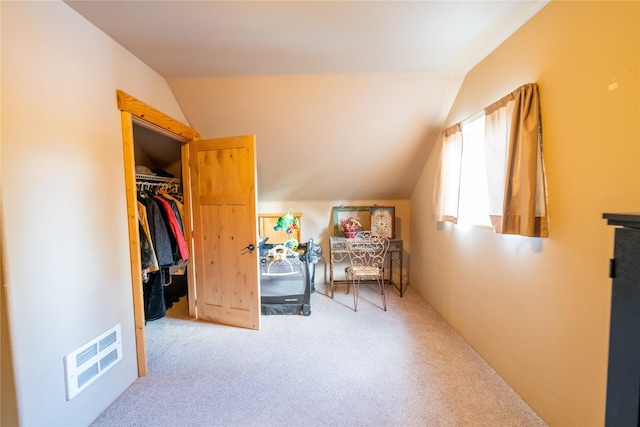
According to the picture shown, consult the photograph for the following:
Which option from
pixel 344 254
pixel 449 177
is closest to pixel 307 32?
pixel 449 177

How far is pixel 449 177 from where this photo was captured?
2.38 meters

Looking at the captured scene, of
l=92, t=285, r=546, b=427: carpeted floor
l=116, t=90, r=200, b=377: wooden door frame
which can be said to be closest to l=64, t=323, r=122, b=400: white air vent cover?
l=116, t=90, r=200, b=377: wooden door frame

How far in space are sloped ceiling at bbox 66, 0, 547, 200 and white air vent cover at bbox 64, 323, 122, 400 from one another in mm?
2008

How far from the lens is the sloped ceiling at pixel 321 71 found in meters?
1.44

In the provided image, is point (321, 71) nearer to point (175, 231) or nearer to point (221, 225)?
point (221, 225)

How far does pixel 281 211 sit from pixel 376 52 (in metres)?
2.46

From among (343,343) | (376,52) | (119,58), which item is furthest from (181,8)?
(343,343)

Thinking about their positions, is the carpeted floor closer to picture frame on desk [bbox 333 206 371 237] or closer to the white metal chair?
the white metal chair

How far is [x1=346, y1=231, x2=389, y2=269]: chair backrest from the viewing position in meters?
3.13

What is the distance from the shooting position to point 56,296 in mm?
1278

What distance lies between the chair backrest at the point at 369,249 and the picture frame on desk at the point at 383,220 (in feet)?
0.79

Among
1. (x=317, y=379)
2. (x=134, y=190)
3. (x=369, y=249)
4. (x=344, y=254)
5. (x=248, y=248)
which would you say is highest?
(x=134, y=190)

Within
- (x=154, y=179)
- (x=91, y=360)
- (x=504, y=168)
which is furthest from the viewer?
(x=154, y=179)

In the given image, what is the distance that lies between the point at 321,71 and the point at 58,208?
209cm
